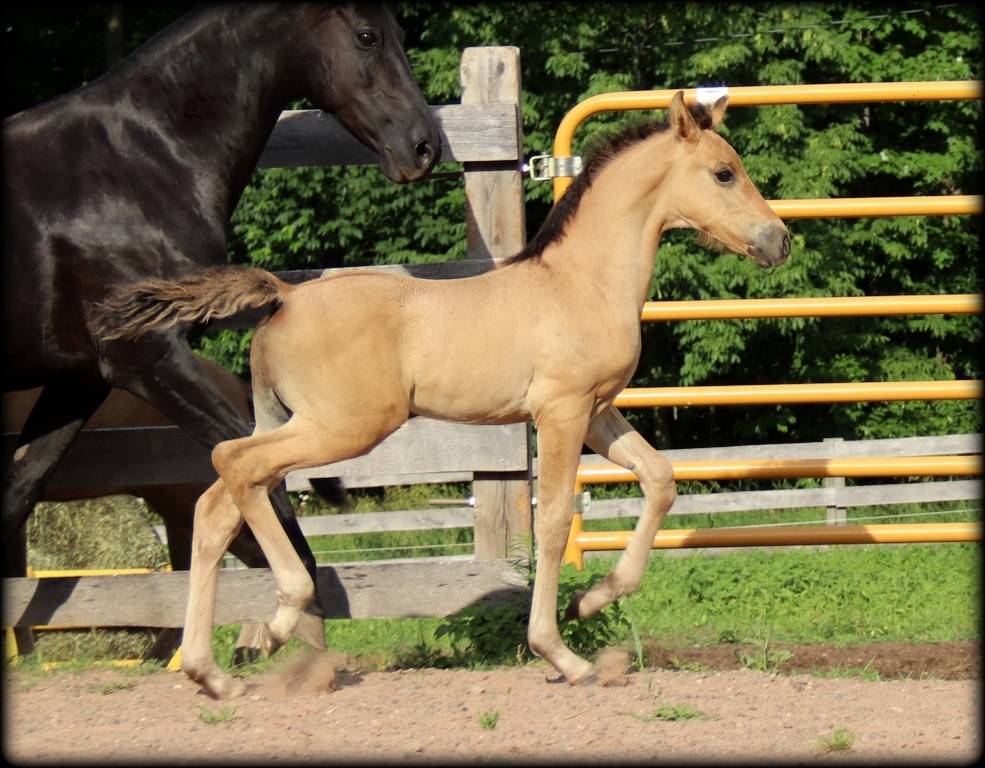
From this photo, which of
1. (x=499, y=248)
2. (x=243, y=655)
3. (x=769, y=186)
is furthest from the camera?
(x=769, y=186)

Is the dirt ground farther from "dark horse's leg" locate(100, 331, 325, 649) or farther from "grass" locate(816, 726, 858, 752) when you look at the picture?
"dark horse's leg" locate(100, 331, 325, 649)

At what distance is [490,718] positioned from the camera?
3.44m

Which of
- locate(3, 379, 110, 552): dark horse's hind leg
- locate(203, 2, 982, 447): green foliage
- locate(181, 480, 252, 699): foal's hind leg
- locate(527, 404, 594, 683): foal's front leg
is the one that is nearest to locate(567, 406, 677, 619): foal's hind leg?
locate(527, 404, 594, 683): foal's front leg

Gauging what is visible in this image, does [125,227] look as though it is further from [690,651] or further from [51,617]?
[690,651]

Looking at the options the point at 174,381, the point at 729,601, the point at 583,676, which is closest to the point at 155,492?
the point at 174,381

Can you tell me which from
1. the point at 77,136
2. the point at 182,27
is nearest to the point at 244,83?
the point at 182,27

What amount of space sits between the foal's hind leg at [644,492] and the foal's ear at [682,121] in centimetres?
112

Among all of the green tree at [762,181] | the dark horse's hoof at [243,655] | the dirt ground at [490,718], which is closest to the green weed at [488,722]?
the dirt ground at [490,718]

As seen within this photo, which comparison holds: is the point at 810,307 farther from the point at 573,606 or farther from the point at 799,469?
the point at 573,606

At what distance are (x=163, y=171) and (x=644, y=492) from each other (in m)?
2.25

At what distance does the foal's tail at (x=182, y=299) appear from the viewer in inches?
153

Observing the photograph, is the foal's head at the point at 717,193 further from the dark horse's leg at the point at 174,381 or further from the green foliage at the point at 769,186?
the green foliage at the point at 769,186

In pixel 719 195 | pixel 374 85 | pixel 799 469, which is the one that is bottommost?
pixel 799 469

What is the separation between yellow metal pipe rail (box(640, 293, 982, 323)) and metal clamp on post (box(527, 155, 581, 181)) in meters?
0.78
